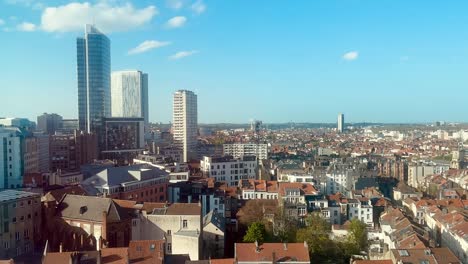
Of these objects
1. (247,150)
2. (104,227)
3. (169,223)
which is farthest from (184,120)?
(104,227)

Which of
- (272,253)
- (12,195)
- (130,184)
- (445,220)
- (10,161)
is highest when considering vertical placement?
(10,161)

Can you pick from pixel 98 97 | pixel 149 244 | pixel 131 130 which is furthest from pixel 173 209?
pixel 98 97

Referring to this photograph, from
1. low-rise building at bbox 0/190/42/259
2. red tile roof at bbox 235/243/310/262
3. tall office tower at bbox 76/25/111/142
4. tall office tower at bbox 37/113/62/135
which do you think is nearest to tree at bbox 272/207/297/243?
red tile roof at bbox 235/243/310/262

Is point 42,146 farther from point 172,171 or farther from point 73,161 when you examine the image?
point 172,171

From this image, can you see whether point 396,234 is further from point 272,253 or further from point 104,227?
point 104,227

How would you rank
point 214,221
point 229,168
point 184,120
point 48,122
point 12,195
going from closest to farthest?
point 12,195, point 214,221, point 229,168, point 184,120, point 48,122

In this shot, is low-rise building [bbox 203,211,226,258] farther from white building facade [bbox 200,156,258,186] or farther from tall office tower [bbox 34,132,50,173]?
tall office tower [bbox 34,132,50,173]

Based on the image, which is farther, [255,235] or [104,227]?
[255,235]

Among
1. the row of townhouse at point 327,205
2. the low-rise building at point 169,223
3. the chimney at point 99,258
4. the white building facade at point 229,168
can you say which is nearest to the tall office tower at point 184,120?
the white building facade at point 229,168
